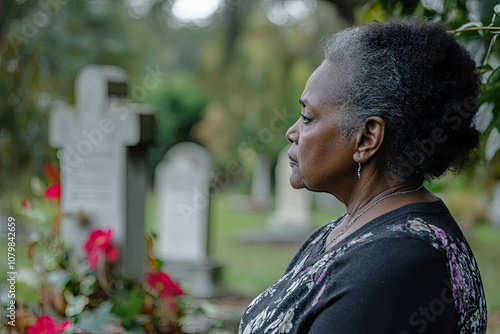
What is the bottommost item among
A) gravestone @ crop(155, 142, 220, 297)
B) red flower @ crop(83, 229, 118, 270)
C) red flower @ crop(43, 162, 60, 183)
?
gravestone @ crop(155, 142, 220, 297)

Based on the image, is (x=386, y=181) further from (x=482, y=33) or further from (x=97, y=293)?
(x=97, y=293)

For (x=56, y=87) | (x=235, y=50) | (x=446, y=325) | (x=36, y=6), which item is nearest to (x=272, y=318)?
(x=446, y=325)

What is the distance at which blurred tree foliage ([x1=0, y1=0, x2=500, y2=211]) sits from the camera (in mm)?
2375

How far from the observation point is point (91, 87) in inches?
158

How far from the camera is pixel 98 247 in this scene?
144 inches

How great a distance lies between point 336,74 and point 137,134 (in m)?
2.63

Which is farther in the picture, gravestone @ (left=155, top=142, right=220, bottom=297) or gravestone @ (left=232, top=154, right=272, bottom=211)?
gravestone @ (left=232, top=154, right=272, bottom=211)

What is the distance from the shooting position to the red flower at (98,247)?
12.0 ft

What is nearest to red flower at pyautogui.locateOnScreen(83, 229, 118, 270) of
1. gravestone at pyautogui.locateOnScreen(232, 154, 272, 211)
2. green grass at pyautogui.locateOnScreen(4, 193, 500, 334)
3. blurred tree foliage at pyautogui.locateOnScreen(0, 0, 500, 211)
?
blurred tree foliage at pyautogui.locateOnScreen(0, 0, 500, 211)

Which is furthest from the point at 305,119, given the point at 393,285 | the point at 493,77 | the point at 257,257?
the point at 257,257

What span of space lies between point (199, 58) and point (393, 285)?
1469 cm

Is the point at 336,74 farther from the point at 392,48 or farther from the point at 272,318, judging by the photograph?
the point at 272,318

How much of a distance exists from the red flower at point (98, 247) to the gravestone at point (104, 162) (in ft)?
0.49

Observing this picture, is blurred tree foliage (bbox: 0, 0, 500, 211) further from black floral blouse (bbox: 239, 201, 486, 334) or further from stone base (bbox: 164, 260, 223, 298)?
stone base (bbox: 164, 260, 223, 298)
